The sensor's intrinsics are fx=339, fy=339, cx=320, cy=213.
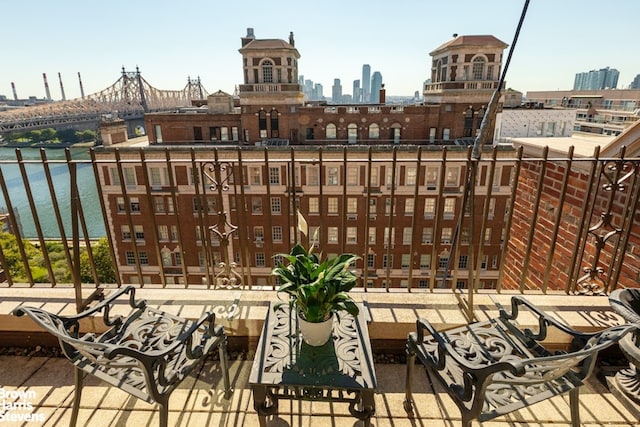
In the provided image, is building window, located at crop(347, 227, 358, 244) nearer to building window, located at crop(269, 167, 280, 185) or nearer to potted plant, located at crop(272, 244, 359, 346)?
building window, located at crop(269, 167, 280, 185)

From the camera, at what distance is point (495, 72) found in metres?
27.4

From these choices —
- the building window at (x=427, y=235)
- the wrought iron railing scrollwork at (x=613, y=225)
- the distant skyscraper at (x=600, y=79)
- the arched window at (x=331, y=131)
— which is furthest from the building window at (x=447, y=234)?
the distant skyscraper at (x=600, y=79)

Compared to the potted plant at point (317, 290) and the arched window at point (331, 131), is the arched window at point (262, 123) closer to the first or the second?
the arched window at point (331, 131)

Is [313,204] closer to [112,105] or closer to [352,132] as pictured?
[352,132]

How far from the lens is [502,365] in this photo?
150 cm

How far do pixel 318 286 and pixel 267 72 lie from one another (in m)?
28.3

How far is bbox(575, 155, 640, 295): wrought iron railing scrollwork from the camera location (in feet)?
8.63

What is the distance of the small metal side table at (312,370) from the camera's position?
1793 mm

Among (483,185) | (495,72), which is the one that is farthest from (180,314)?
(495,72)

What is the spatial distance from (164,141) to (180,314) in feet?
99.1

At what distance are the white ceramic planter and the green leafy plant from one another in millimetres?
26

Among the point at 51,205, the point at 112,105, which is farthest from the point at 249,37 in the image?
the point at 112,105

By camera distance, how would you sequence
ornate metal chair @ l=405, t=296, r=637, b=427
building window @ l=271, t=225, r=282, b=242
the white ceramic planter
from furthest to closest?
building window @ l=271, t=225, r=282, b=242 → the white ceramic planter → ornate metal chair @ l=405, t=296, r=637, b=427

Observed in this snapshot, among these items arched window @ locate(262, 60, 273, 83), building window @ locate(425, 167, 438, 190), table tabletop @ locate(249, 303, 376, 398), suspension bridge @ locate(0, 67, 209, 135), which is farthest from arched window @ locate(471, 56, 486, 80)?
suspension bridge @ locate(0, 67, 209, 135)
